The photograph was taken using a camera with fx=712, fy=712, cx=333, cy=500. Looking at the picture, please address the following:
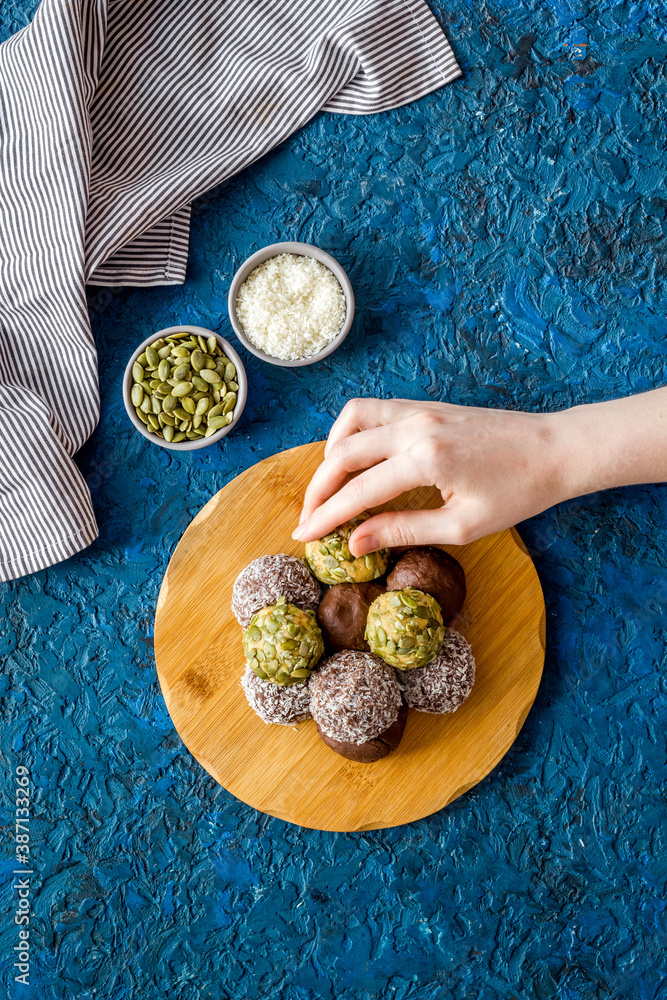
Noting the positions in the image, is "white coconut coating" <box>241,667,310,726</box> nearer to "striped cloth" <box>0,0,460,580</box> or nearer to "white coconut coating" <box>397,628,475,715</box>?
"white coconut coating" <box>397,628,475,715</box>

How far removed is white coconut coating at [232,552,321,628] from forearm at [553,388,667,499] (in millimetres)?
769

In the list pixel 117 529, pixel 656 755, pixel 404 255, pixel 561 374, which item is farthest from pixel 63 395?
pixel 656 755

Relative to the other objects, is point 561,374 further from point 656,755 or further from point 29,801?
point 29,801

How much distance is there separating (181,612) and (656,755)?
1.55 metres

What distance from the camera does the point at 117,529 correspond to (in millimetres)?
2303

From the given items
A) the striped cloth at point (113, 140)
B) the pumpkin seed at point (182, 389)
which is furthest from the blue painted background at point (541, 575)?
the pumpkin seed at point (182, 389)

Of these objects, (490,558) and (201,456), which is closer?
(490,558)

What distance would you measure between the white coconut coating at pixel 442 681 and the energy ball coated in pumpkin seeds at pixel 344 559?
282mm

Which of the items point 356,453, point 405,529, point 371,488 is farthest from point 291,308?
point 405,529

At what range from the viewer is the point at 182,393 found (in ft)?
7.03

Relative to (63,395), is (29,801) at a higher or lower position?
lower

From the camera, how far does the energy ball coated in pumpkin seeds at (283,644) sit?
1851mm

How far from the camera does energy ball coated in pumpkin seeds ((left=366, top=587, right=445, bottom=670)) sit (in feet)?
5.93

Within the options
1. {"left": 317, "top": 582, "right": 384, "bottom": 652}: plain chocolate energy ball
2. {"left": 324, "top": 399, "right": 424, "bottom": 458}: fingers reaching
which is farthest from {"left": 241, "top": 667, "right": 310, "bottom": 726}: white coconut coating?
{"left": 324, "top": 399, "right": 424, "bottom": 458}: fingers reaching
